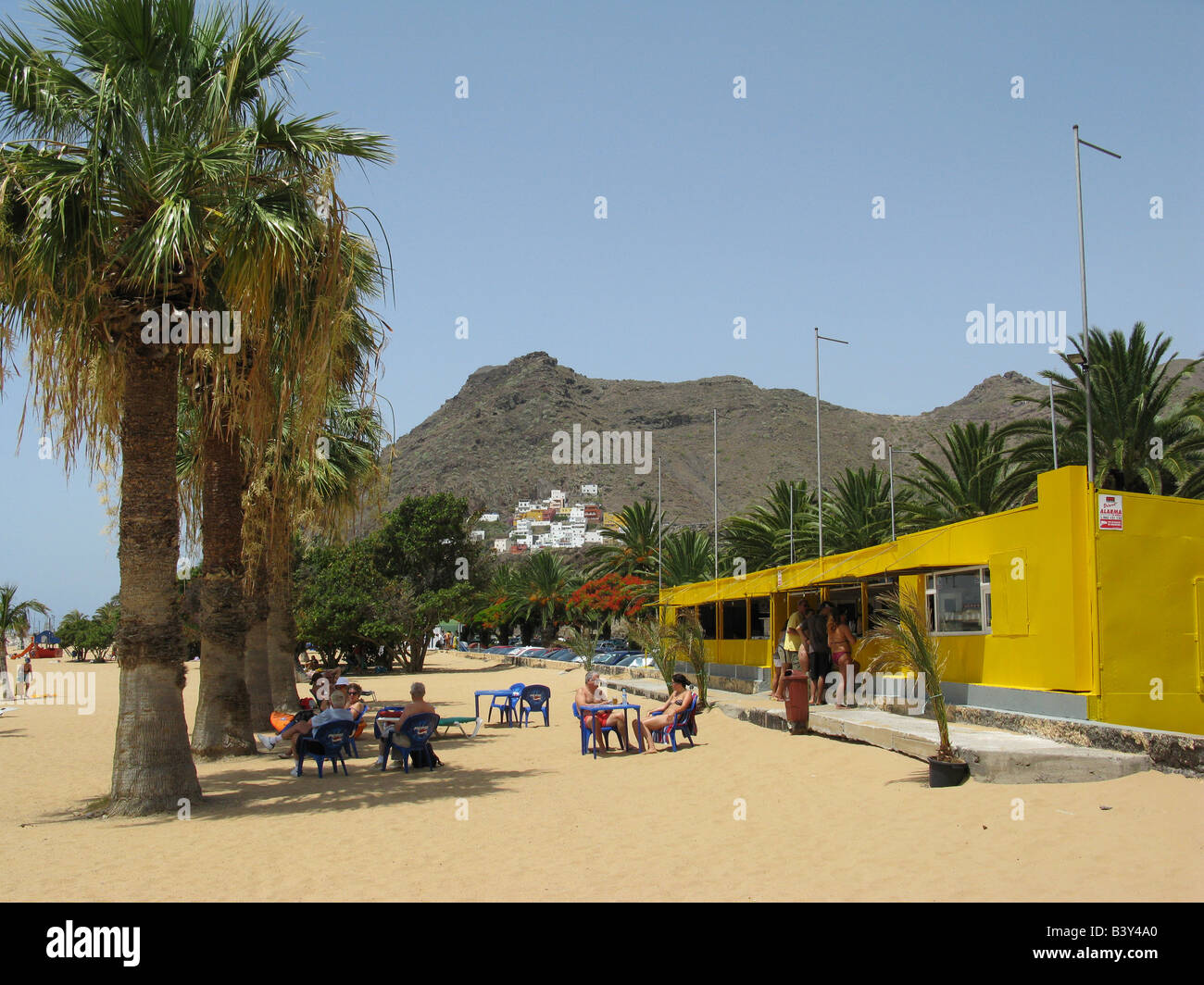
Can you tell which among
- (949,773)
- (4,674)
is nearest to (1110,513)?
(949,773)

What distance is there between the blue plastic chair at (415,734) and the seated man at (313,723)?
2.34 feet

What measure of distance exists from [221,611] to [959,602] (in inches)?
393

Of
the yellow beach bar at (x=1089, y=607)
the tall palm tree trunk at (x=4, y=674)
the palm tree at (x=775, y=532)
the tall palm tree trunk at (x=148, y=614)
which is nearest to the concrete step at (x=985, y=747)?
the yellow beach bar at (x=1089, y=607)

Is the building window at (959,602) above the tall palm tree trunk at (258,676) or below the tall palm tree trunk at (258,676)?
above

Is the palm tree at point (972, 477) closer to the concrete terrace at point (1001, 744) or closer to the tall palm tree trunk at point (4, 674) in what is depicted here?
the concrete terrace at point (1001, 744)

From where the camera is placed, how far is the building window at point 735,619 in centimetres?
2367

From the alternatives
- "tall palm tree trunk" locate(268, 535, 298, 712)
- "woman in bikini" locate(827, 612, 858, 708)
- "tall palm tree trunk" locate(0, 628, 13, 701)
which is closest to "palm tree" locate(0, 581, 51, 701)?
"tall palm tree trunk" locate(0, 628, 13, 701)

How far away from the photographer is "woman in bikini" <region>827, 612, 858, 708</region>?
51.1ft

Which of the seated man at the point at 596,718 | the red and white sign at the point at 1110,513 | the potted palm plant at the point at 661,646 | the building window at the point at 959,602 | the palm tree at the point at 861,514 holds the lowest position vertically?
the seated man at the point at 596,718

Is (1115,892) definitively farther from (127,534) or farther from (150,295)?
(150,295)

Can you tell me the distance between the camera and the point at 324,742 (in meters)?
11.6

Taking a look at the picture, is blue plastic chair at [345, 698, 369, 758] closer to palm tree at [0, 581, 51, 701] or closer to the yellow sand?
the yellow sand
